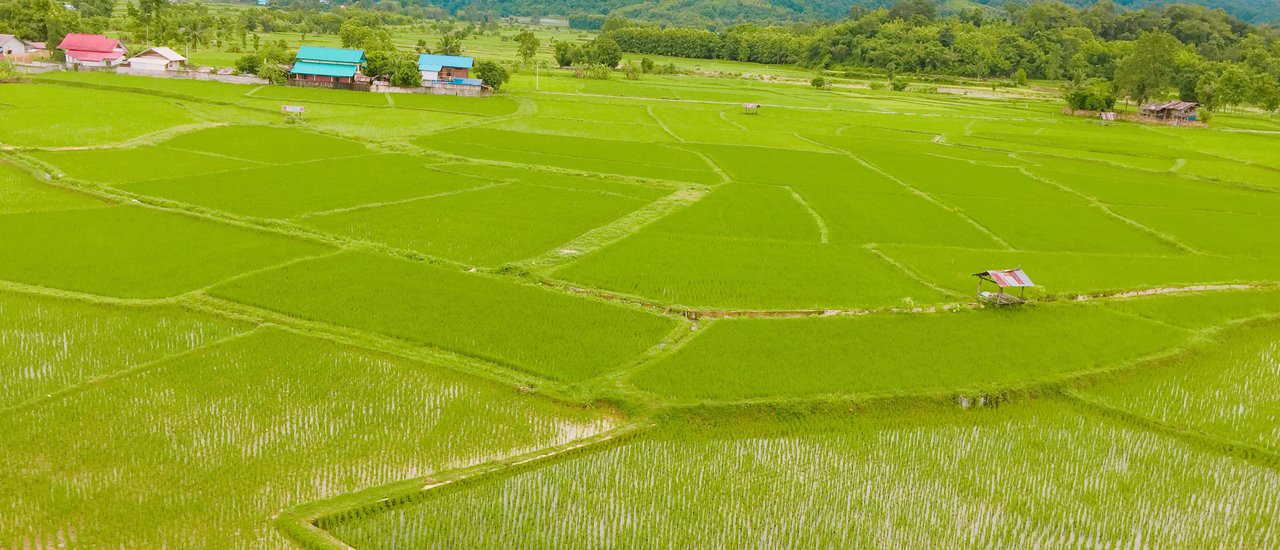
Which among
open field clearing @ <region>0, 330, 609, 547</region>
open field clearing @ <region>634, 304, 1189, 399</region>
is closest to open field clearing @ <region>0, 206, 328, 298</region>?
open field clearing @ <region>0, 330, 609, 547</region>

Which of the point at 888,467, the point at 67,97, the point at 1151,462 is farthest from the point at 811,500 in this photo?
the point at 67,97

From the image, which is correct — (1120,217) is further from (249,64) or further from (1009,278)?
(249,64)

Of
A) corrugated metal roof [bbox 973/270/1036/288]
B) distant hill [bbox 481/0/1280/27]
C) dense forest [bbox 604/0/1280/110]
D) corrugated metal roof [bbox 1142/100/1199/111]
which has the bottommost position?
corrugated metal roof [bbox 973/270/1036/288]

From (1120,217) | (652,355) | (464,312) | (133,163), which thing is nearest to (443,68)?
(133,163)

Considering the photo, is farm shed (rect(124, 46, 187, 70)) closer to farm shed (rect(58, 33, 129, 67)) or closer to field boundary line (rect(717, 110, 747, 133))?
farm shed (rect(58, 33, 129, 67))

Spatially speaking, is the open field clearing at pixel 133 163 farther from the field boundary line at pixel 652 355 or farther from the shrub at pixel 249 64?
the shrub at pixel 249 64

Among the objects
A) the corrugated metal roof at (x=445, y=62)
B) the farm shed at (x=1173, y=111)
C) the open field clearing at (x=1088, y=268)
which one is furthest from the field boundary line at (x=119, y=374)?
the farm shed at (x=1173, y=111)

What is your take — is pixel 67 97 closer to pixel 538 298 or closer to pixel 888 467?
pixel 538 298
